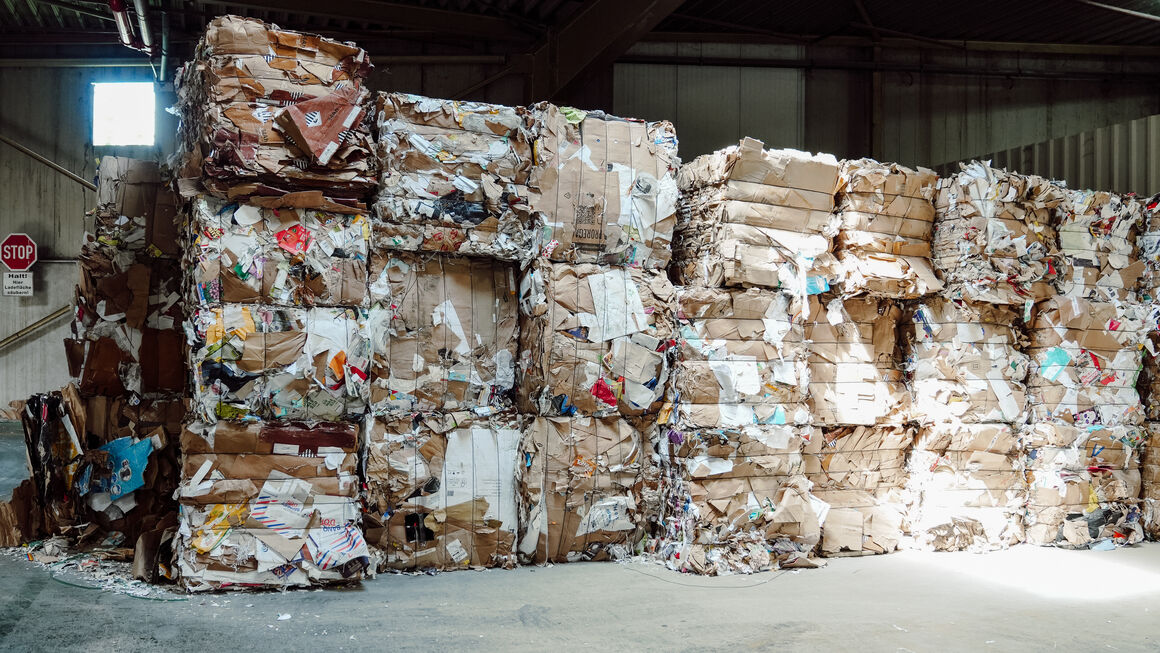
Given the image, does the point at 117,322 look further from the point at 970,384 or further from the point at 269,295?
the point at 970,384

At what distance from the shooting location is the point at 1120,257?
5438 mm

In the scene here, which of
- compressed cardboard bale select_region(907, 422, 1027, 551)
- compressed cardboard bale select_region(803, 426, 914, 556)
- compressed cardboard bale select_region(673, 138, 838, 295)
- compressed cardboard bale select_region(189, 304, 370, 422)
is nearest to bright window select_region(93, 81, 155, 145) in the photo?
compressed cardboard bale select_region(189, 304, 370, 422)

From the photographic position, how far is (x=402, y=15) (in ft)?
27.0

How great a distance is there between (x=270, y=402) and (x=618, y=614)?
6.13 feet

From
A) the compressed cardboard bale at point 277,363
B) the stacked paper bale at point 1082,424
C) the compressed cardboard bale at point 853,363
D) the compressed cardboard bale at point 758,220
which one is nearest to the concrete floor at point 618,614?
the stacked paper bale at point 1082,424

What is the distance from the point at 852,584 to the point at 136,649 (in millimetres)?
3315

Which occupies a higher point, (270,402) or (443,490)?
(270,402)

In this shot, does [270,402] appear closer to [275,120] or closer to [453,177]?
[275,120]

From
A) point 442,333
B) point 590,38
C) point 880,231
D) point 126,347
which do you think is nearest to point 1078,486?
point 880,231

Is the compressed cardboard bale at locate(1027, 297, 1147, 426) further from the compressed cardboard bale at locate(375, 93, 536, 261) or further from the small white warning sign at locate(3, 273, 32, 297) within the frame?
the small white warning sign at locate(3, 273, 32, 297)

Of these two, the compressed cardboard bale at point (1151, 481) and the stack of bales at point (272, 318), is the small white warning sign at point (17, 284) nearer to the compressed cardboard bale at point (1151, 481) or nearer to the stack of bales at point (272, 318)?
the stack of bales at point (272, 318)

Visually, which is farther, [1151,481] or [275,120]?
[1151,481]

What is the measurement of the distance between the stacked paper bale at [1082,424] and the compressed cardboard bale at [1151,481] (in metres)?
0.14

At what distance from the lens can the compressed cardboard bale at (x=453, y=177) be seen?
411 centimetres
